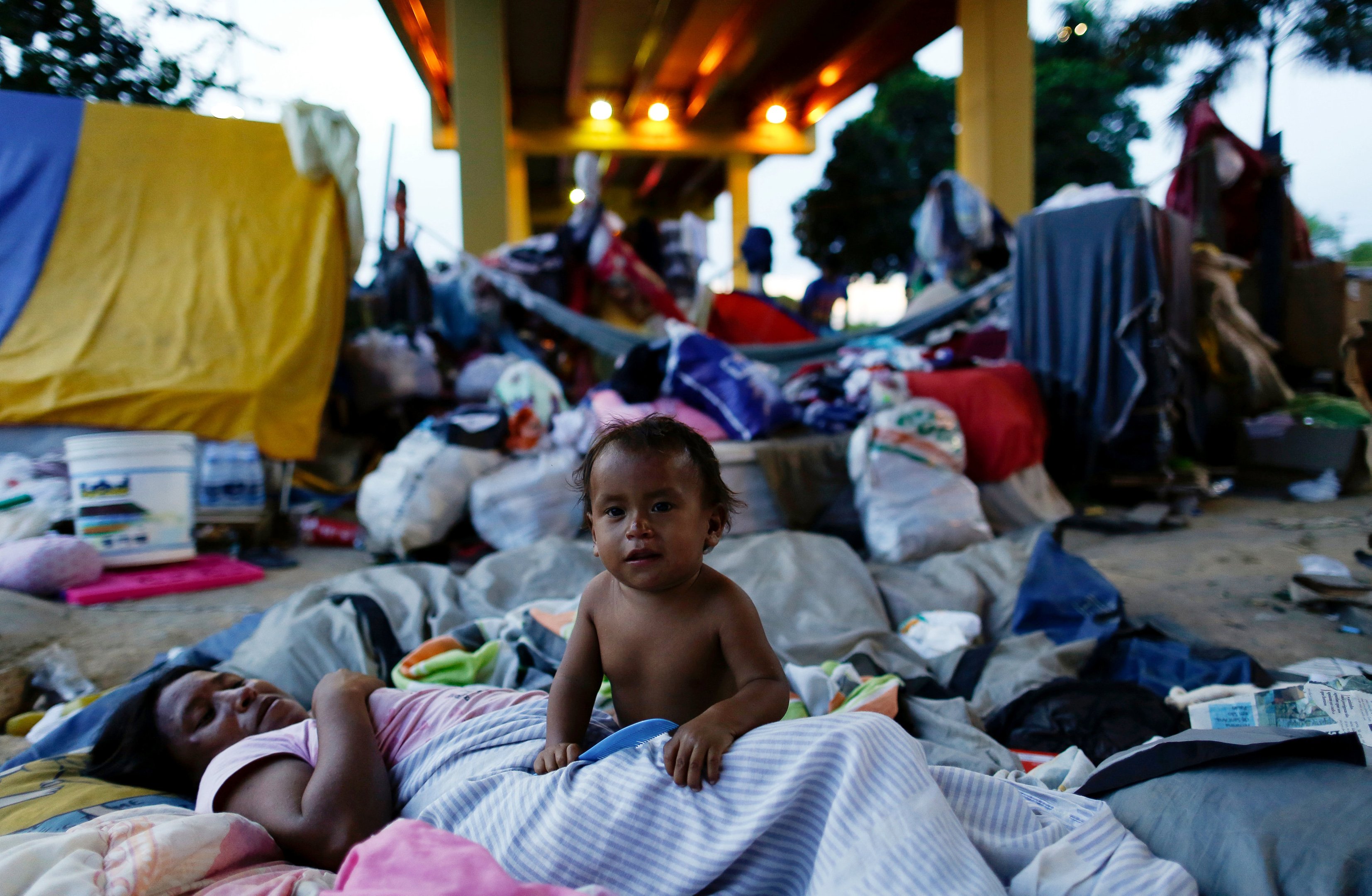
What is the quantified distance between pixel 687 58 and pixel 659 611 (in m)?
8.93

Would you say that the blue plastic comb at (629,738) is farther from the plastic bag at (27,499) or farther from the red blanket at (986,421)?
the plastic bag at (27,499)

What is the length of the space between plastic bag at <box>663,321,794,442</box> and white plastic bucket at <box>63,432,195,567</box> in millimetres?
1885

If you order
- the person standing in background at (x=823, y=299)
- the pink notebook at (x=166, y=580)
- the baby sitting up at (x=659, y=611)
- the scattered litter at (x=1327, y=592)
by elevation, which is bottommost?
the pink notebook at (x=166, y=580)

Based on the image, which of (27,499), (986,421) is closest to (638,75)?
(986,421)

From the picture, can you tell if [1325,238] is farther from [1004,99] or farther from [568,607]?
[568,607]

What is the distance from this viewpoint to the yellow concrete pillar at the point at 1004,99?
6.64 metres

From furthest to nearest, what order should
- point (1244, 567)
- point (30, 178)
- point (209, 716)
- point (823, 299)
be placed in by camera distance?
1. point (823, 299)
2. point (30, 178)
3. point (1244, 567)
4. point (209, 716)

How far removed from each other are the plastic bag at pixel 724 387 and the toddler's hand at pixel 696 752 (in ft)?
7.64

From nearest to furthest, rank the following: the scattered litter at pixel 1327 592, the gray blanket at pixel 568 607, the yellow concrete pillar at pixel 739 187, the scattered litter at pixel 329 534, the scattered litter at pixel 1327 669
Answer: the scattered litter at pixel 1327 669 < the gray blanket at pixel 568 607 < the scattered litter at pixel 1327 592 < the scattered litter at pixel 329 534 < the yellow concrete pillar at pixel 739 187

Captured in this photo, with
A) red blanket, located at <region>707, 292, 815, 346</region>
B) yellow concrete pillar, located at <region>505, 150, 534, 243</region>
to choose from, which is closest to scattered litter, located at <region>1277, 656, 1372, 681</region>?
red blanket, located at <region>707, 292, 815, 346</region>

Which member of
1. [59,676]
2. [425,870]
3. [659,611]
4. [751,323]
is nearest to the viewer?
[425,870]

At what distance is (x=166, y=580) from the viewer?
2930mm

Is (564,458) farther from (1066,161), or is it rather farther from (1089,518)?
(1066,161)

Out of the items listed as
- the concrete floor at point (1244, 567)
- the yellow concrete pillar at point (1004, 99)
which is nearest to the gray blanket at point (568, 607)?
the concrete floor at point (1244, 567)
